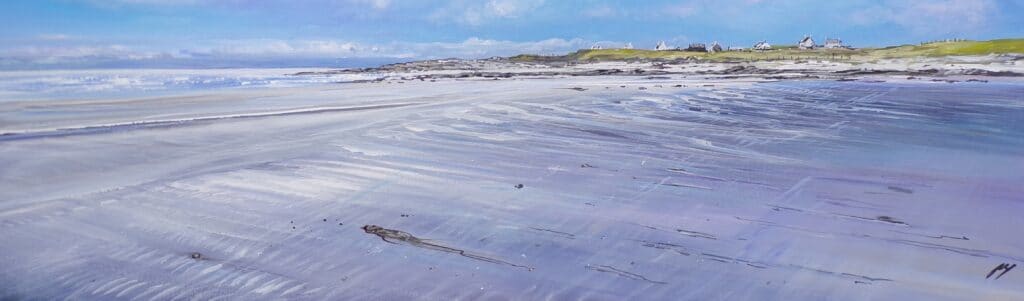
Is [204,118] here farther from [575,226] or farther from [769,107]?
[769,107]

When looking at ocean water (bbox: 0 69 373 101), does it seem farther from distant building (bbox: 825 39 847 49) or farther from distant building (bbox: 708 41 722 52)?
distant building (bbox: 825 39 847 49)

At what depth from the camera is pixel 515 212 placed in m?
4.41

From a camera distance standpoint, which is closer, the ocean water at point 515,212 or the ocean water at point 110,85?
the ocean water at point 515,212

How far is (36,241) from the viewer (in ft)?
12.5

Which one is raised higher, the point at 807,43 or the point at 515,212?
the point at 807,43

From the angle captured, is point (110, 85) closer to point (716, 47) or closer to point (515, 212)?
point (515, 212)

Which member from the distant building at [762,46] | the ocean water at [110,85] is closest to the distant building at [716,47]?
the distant building at [762,46]

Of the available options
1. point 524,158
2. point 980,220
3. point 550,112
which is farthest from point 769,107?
point 980,220

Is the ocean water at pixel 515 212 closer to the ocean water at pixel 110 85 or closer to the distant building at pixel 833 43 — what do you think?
the ocean water at pixel 110 85

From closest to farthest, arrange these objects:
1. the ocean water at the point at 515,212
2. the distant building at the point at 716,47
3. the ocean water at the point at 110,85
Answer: the ocean water at the point at 515,212 → the ocean water at the point at 110,85 → the distant building at the point at 716,47

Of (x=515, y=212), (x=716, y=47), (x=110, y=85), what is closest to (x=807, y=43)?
(x=716, y=47)

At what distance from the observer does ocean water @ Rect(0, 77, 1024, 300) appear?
3135 mm

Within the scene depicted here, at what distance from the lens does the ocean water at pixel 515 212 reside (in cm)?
313

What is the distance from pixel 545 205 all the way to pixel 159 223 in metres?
2.56
